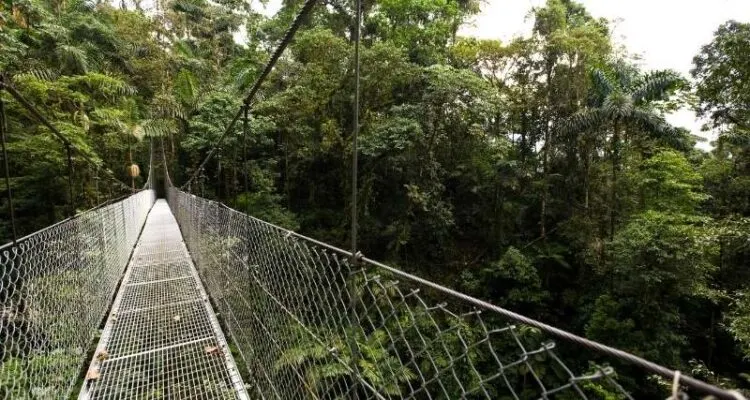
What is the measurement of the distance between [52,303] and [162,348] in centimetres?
46

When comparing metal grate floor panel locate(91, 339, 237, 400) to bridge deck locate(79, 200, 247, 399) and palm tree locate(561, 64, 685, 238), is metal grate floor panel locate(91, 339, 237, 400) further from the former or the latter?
palm tree locate(561, 64, 685, 238)

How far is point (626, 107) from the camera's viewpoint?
642 cm

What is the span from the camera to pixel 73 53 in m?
6.03

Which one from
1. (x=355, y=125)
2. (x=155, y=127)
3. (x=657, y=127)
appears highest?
(x=657, y=127)

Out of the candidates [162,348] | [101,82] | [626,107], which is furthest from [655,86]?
[101,82]

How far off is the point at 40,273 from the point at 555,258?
7.75 meters

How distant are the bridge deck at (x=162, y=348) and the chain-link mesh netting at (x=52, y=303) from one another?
0.09m

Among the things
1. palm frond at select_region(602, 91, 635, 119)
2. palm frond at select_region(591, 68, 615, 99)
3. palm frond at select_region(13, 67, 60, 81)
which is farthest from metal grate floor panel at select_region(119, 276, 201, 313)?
palm frond at select_region(591, 68, 615, 99)

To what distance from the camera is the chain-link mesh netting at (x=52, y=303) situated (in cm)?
100

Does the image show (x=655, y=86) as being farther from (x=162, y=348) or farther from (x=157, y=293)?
(x=162, y=348)

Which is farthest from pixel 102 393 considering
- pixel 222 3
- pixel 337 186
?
pixel 222 3

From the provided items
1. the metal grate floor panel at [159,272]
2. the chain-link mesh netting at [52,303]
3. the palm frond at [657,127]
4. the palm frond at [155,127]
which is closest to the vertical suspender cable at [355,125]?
the chain-link mesh netting at [52,303]

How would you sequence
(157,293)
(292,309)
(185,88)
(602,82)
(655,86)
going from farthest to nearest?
(185,88), (602,82), (655,86), (157,293), (292,309)

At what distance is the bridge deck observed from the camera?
1310 mm
